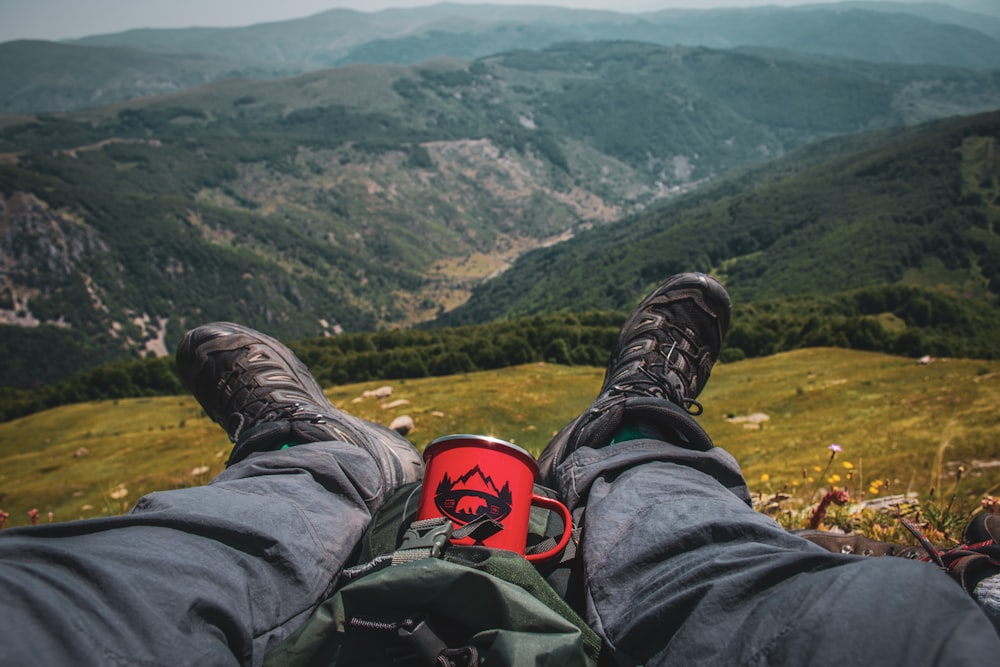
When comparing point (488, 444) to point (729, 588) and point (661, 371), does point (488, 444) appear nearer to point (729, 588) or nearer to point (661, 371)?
point (729, 588)

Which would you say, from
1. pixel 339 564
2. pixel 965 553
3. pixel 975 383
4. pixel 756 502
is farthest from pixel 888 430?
pixel 339 564

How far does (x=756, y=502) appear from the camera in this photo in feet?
15.9

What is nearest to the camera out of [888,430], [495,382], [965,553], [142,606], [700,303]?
[142,606]

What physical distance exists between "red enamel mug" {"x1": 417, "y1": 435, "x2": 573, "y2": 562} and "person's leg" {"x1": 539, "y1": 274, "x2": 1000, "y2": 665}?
0.93ft

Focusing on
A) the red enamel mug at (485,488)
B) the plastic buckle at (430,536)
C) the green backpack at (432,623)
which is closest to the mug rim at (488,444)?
the red enamel mug at (485,488)

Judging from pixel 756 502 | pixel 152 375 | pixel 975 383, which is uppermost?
pixel 756 502

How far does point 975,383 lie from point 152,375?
4797 centimetres

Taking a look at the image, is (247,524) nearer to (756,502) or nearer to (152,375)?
(756,502)

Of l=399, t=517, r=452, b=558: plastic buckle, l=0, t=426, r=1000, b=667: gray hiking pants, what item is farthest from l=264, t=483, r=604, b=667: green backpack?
l=0, t=426, r=1000, b=667: gray hiking pants

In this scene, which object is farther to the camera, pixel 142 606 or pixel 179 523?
pixel 179 523

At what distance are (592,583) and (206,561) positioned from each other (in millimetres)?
1421

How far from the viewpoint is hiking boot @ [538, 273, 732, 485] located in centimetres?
334

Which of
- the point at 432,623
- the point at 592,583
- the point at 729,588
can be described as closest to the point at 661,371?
the point at 592,583

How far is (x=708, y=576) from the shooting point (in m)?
1.96
